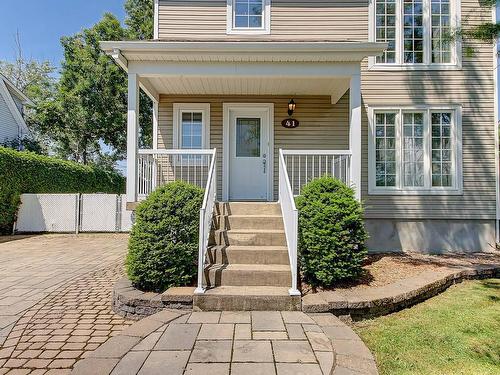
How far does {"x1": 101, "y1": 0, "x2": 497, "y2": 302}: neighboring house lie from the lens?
6.85 meters

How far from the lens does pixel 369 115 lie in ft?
22.8

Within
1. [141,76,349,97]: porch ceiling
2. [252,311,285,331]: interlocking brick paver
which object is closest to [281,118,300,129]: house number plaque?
[141,76,349,97]: porch ceiling

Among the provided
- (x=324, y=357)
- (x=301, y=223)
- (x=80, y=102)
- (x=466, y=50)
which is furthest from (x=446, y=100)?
(x=80, y=102)

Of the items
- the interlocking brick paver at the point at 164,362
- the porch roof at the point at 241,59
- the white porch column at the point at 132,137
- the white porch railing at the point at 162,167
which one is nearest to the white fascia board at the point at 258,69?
the porch roof at the point at 241,59

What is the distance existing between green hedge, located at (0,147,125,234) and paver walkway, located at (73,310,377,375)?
→ 8.92 metres

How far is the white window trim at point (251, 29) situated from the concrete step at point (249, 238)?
190 inches

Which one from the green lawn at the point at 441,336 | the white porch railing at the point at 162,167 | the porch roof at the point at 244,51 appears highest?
the porch roof at the point at 244,51

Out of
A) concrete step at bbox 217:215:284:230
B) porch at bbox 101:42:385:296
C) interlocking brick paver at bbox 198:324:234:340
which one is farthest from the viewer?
porch at bbox 101:42:385:296

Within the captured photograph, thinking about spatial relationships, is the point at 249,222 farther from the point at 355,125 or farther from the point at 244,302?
the point at 355,125

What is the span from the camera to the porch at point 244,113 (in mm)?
5477

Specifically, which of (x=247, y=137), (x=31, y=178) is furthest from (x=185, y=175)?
(x=31, y=178)

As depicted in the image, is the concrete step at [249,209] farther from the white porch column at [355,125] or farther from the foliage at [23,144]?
the foliage at [23,144]

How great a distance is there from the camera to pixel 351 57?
5531 millimetres

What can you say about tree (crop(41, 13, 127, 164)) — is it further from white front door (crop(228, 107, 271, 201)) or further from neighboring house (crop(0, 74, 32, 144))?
white front door (crop(228, 107, 271, 201))
